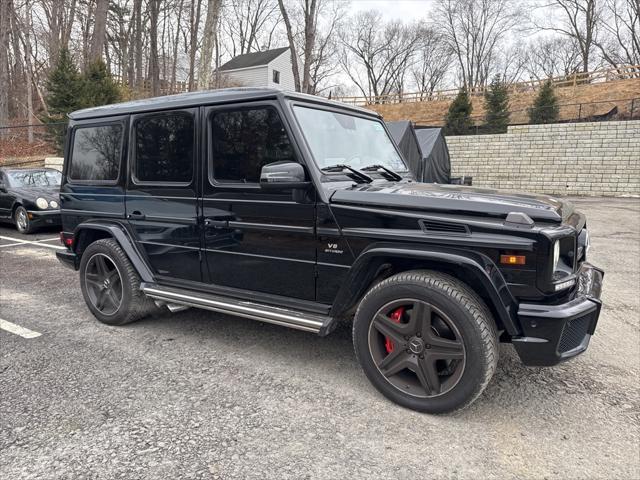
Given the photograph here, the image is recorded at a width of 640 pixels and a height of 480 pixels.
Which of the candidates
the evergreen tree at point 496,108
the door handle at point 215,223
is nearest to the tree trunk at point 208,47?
the door handle at point 215,223

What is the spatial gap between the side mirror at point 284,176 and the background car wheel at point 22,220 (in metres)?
8.75

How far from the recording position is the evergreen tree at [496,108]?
24.5 meters

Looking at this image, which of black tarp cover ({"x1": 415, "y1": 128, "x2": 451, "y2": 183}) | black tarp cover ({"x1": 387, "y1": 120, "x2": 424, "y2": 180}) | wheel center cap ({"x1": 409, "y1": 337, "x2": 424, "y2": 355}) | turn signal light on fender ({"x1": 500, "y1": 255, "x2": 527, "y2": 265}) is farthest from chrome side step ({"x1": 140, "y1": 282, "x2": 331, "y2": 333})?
black tarp cover ({"x1": 415, "y1": 128, "x2": 451, "y2": 183})

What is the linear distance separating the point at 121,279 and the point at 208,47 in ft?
38.8

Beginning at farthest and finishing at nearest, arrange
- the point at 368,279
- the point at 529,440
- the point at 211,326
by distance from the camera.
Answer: the point at 211,326
the point at 368,279
the point at 529,440

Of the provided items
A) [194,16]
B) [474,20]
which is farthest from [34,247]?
[474,20]

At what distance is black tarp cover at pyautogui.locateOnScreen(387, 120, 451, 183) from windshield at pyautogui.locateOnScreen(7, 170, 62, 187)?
834 centimetres

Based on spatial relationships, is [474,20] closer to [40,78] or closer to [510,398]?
[40,78]

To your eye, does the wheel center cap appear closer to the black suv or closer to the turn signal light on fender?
the black suv

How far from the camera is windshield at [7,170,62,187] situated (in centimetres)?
1033

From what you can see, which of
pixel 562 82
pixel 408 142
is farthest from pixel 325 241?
pixel 562 82

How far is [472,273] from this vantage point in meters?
2.56

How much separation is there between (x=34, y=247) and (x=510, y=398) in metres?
8.56

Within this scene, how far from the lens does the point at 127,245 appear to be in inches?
161
